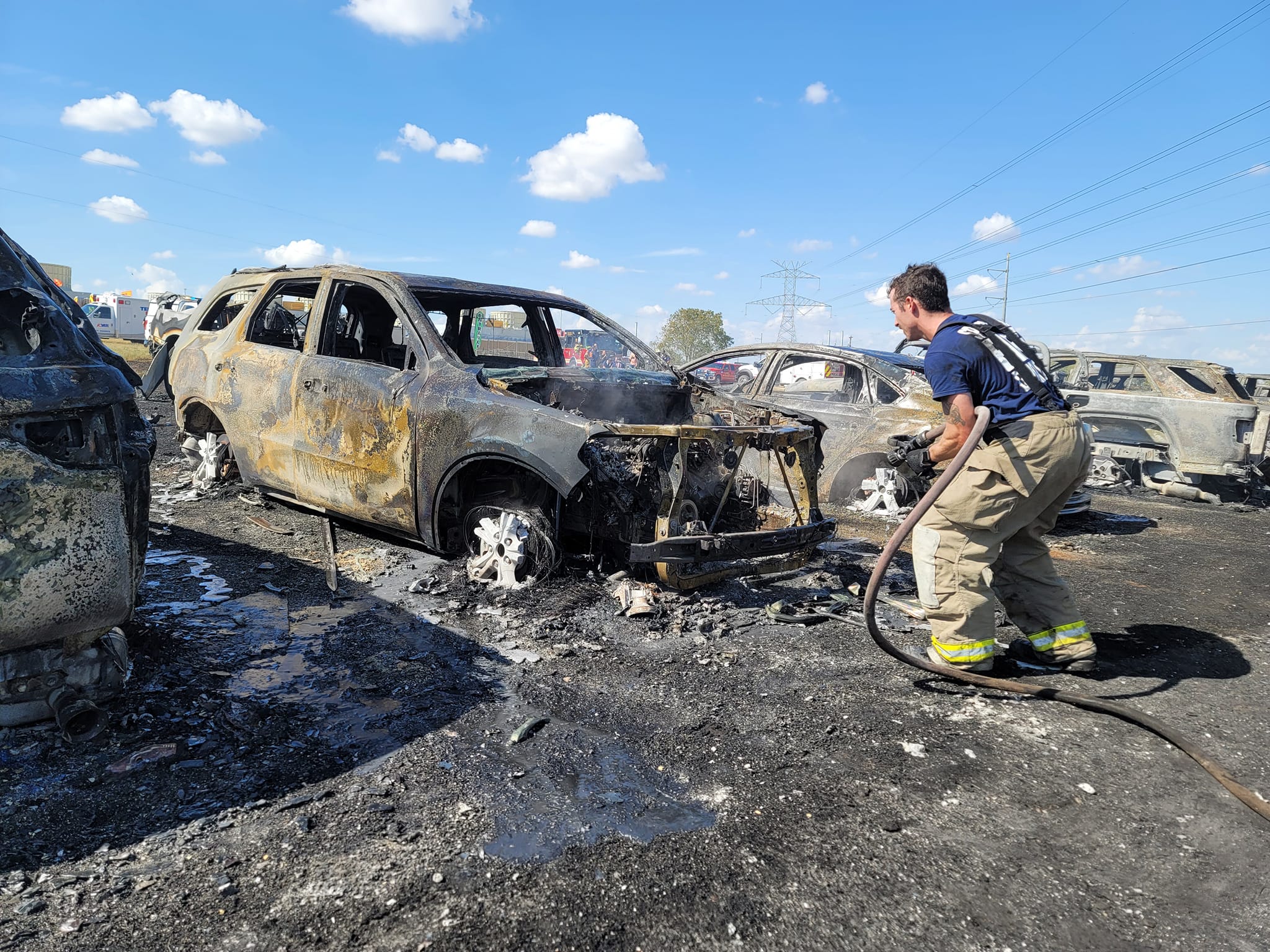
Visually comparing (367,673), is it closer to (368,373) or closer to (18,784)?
(18,784)

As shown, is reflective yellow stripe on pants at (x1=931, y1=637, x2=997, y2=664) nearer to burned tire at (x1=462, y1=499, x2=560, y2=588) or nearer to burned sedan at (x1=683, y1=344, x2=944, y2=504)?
burned tire at (x1=462, y1=499, x2=560, y2=588)

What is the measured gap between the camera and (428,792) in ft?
7.77

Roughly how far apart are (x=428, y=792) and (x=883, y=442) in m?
5.69

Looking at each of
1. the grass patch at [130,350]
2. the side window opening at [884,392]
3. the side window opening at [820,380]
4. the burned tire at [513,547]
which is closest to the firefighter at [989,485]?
the burned tire at [513,547]

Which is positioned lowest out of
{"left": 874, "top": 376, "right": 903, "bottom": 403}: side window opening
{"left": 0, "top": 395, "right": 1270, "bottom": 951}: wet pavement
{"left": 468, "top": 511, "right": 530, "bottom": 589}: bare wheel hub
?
{"left": 0, "top": 395, "right": 1270, "bottom": 951}: wet pavement

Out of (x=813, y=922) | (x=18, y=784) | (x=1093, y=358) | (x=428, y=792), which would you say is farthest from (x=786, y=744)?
(x=1093, y=358)

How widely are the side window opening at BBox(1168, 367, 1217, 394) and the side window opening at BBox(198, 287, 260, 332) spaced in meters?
10.4

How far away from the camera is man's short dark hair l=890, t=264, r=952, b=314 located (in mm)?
3627

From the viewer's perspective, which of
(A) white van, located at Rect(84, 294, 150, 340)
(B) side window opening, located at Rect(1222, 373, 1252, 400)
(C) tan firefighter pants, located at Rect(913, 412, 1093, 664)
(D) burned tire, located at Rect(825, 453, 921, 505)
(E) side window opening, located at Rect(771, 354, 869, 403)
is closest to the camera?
(C) tan firefighter pants, located at Rect(913, 412, 1093, 664)

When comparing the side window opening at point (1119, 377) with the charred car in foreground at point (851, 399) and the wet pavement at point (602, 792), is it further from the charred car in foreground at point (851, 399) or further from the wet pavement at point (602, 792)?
the wet pavement at point (602, 792)

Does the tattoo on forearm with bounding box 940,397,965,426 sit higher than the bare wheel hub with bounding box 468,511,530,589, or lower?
higher

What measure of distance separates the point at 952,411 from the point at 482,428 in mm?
2324

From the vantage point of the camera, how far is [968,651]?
11.0 feet

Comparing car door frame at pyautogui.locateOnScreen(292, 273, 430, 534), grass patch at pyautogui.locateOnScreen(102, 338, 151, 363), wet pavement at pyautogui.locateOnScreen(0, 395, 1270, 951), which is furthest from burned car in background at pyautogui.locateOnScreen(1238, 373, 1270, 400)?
grass patch at pyautogui.locateOnScreen(102, 338, 151, 363)
